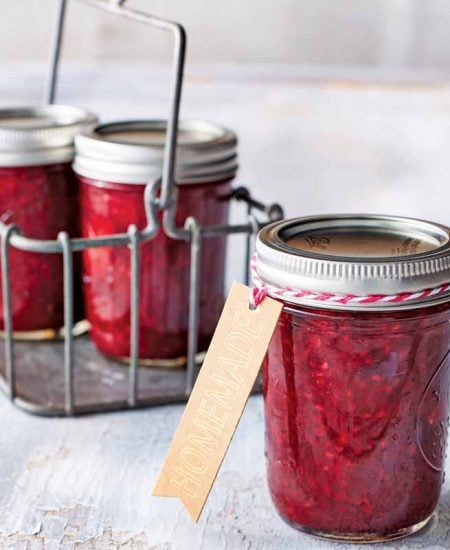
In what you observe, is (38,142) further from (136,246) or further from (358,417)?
(358,417)

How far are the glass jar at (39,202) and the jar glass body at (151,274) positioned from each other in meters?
0.04

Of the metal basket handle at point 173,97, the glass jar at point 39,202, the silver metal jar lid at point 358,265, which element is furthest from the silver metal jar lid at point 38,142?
the silver metal jar lid at point 358,265

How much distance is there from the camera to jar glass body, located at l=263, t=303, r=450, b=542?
22.5 inches

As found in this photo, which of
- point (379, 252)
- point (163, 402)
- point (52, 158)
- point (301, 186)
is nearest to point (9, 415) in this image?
point (163, 402)

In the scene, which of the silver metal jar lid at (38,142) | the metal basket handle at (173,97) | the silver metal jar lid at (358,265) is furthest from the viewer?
the silver metal jar lid at (38,142)

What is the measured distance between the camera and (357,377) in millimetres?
577

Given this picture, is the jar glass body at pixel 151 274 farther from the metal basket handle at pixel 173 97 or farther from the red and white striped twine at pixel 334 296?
the red and white striped twine at pixel 334 296

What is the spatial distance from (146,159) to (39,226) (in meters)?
0.15

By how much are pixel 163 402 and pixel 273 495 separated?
0.69 feet

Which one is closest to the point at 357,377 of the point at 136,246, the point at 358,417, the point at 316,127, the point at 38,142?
the point at 358,417

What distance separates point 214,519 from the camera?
65 cm

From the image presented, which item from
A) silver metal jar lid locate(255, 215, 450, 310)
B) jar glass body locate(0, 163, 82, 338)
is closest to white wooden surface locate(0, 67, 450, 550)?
jar glass body locate(0, 163, 82, 338)

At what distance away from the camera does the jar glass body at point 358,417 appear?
22.5 inches

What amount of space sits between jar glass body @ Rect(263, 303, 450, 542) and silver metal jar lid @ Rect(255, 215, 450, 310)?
0.05 feet
